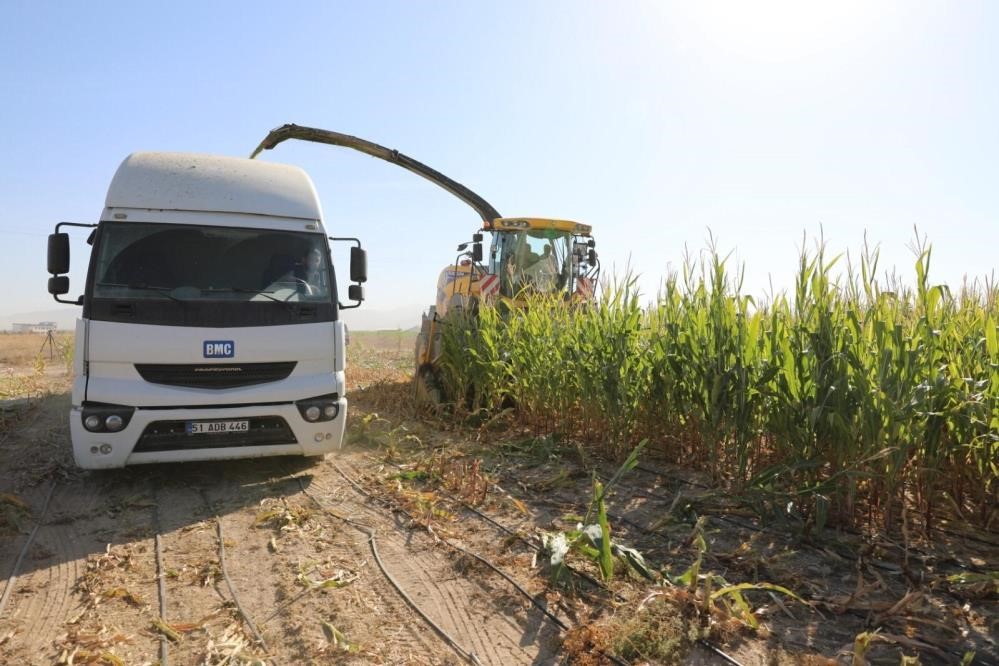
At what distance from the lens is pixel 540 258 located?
10180mm

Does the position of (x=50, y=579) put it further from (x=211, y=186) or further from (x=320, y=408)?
(x=211, y=186)

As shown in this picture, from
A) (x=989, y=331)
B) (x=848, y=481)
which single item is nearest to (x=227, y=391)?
(x=848, y=481)

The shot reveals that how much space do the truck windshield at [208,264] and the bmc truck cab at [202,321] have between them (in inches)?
0.4

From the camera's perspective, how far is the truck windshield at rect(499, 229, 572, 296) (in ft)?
32.8

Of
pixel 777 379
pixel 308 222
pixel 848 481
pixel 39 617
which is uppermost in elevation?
pixel 308 222

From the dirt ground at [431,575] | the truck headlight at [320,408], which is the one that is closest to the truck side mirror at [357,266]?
the truck headlight at [320,408]

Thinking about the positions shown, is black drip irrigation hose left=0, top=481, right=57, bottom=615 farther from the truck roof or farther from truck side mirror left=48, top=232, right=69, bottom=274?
the truck roof

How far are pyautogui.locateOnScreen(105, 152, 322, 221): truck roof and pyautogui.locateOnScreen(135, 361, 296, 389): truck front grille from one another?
1460 mm

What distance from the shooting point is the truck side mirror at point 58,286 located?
5352 mm

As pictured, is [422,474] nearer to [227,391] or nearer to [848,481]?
[227,391]

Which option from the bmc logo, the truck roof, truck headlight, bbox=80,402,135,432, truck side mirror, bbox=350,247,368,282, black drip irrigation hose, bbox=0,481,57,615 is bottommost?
black drip irrigation hose, bbox=0,481,57,615

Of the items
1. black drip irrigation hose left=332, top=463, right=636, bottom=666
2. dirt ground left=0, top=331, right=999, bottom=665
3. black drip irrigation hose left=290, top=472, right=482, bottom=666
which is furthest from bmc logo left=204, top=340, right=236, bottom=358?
black drip irrigation hose left=332, top=463, right=636, bottom=666

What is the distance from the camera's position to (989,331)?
3863mm

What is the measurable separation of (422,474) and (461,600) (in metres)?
2.35
